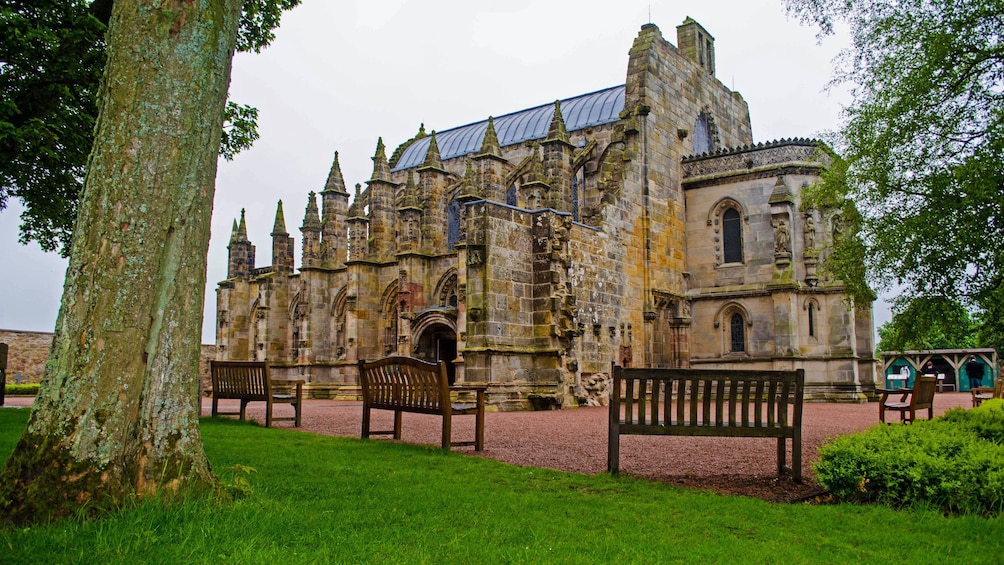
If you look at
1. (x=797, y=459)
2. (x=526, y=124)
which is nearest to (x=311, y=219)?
(x=526, y=124)

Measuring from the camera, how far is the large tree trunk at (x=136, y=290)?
4.41 meters

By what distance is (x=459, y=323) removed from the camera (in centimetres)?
1902

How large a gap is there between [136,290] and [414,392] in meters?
4.40

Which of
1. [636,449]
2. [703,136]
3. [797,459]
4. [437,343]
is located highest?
[703,136]

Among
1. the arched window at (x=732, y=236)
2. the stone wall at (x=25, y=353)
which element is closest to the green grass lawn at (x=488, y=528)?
the arched window at (x=732, y=236)

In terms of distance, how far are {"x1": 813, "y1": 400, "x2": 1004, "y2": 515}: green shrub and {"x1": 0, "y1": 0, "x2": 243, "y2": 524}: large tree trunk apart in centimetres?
448

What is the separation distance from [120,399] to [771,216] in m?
22.6

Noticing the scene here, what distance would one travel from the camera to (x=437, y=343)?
82.4 feet

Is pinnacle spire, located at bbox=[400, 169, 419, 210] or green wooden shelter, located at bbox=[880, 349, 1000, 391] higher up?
pinnacle spire, located at bbox=[400, 169, 419, 210]

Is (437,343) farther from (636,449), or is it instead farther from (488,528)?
(488,528)

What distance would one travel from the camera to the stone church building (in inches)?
754

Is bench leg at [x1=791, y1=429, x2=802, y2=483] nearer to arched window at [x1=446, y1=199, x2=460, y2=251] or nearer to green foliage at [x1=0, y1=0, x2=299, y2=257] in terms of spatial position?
green foliage at [x1=0, y1=0, x2=299, y2=257]

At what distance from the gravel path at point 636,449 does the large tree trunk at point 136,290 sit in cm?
392

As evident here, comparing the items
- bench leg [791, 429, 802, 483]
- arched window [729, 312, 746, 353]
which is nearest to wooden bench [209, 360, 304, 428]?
bench leg [791, 429, 802, 483]
